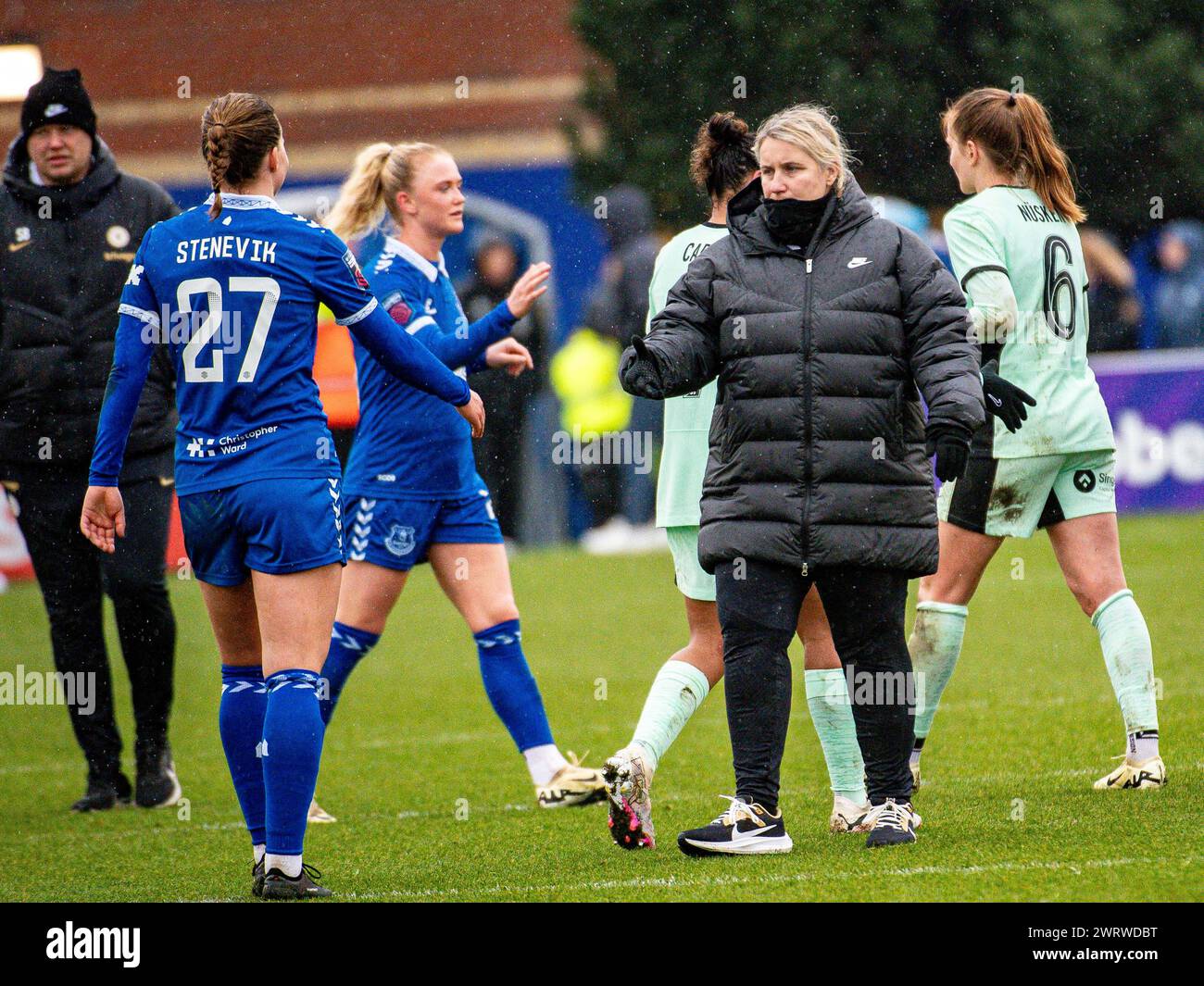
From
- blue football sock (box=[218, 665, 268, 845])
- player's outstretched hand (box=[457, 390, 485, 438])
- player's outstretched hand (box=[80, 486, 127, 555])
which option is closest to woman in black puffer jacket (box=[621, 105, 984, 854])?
player's outstretched hand (box=[457, 390, 485, 438])

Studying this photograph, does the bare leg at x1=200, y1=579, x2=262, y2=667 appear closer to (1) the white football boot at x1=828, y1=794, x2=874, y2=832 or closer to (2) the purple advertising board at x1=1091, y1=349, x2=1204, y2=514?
(1) the white football boot at x1=828, y1=794, x2=874, y2=832

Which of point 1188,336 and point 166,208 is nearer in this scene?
point 166,208

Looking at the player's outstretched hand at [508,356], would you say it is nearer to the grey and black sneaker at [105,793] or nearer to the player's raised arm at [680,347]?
the player's raised arm at [680,347]

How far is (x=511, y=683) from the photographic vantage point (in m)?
6.56

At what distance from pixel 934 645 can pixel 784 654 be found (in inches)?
43.7

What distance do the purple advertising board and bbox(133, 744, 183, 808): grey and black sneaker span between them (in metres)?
10.1

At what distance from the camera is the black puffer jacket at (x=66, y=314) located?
7066 millimetres

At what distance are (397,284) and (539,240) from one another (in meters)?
12.9

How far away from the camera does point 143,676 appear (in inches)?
281

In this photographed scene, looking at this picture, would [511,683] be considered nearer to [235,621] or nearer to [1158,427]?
[235,621]

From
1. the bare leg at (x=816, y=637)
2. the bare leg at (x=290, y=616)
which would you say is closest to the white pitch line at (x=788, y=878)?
the bare leg at (x=290, y=616)

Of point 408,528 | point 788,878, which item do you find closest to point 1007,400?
point 788,878

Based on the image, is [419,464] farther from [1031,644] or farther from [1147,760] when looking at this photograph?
[1031,644]
